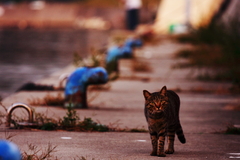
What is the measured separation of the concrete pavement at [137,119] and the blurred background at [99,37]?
37.2 inches

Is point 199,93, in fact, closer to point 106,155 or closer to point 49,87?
point 49,87

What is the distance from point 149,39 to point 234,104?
18.0 m

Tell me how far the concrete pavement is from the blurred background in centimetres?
94

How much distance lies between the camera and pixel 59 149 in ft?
21.2

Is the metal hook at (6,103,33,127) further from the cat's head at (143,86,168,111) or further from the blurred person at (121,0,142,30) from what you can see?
the blurred person at (121,0,142,30)

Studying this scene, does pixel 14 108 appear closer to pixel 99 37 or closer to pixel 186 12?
pixel 186 12

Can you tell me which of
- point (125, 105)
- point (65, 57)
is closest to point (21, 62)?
point (65, 57)

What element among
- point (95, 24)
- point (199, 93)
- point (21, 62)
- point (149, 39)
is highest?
point (95, 24)

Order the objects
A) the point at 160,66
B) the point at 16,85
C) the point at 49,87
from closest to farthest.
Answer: the point at 49,87 < the point at 16,85 < the point at 160,66

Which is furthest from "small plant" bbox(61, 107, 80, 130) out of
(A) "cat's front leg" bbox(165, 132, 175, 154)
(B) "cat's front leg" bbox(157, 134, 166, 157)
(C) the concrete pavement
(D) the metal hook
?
(B) "cat's front leg" bbox(157, 134, 166, 157)

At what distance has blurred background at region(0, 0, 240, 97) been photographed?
1628 cm

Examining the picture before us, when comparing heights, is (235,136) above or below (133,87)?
below

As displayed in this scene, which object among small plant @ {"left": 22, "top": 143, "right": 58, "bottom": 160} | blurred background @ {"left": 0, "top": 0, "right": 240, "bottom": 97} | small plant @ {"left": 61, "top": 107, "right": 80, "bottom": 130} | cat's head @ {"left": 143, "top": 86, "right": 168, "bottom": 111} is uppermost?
blurred background @ {"left": 0, "top": 0, "right": 240, "bottom": 97}

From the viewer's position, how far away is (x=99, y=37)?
3622 centimetres
